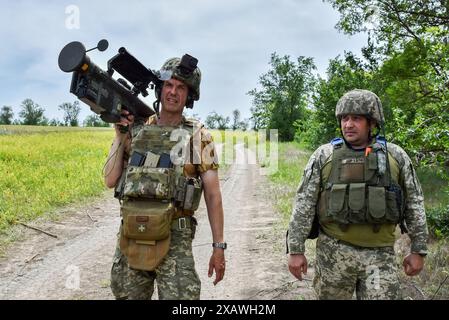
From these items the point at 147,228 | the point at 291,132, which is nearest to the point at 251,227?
the point at 147,228

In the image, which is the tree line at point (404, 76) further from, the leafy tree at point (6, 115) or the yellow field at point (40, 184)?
the leafy tree at point (6, 115)

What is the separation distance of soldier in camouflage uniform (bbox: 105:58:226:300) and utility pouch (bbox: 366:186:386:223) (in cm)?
106

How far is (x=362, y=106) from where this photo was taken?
3.41 meters

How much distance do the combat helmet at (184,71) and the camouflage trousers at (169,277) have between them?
1.02 m

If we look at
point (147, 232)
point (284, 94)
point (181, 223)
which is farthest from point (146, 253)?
point (284, 94)

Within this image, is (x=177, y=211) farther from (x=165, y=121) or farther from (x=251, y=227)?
(x=251, y=227)

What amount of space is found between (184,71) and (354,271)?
74.1 inches

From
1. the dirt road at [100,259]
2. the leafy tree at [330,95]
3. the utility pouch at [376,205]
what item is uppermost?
the leafy tree at [330,95]

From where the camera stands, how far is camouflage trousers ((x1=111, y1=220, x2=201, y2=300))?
292cm

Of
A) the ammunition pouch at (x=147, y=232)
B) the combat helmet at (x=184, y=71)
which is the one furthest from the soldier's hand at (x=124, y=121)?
the ammunition pouch at (x=147, y=232)

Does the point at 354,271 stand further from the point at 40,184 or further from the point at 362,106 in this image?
the point at 40,184

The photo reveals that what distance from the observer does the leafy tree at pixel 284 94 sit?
2158 inches

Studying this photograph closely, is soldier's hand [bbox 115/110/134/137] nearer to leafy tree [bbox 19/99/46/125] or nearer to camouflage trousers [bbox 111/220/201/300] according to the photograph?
camouflage trousers [bbox 111/220/201/300]

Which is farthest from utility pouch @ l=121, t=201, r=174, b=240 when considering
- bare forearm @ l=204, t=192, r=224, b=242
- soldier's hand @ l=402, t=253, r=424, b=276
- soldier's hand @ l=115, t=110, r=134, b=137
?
soldier's hand @ l=402, t=253, r=424, b=276
